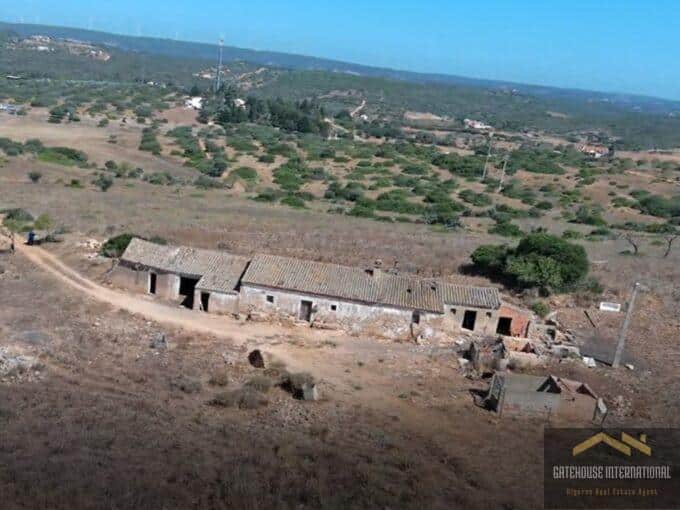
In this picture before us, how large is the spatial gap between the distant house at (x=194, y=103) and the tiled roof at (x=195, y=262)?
239ft

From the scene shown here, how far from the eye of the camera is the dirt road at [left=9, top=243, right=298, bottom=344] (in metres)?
21.5

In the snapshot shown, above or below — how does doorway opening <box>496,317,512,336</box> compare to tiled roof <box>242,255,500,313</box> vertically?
below

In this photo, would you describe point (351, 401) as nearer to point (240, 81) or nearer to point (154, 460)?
point (154, 460)

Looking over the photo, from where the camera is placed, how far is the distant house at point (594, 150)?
94.7 metres

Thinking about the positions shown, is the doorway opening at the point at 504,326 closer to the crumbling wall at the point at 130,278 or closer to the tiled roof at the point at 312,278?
the tiled roof at the point at 312,278

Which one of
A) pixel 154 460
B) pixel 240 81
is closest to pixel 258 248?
pixel 154 460

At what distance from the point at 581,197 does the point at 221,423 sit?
53.0 meters

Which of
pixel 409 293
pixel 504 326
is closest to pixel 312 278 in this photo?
pixel 409 293

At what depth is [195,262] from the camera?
24203 mm

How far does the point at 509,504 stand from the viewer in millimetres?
12445

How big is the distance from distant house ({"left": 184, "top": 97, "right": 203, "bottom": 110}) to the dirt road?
238 feet

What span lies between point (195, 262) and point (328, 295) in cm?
556

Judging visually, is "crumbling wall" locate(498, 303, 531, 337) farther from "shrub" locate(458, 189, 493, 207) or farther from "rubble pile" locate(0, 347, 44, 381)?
"shrub" locate(458, 189, 493, 207)

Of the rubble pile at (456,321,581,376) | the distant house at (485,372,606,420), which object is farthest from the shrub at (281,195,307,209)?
the distant house at (485,372,606,420)
